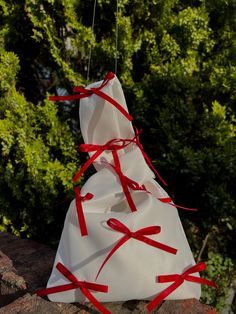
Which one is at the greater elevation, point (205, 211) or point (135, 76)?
point (135, 76)

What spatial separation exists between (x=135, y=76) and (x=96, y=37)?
0.42 meters

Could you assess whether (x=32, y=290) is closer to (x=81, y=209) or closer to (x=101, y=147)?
(x=81, y=209)

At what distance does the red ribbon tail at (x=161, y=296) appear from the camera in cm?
125

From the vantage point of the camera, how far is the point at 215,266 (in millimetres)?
2740

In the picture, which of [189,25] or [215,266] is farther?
[215,266]

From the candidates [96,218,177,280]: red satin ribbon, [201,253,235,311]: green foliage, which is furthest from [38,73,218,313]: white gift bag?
[201,253,235,311]: green foliage

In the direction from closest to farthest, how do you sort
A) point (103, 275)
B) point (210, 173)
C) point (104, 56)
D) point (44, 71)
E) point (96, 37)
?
point (103, 275)
point (210, 173)
point (104, 56)
point (96, 37)
point (44, 71)

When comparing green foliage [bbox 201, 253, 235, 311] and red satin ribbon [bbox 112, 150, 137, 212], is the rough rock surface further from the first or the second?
green foliage [bbox 201, 253, 235, 311]

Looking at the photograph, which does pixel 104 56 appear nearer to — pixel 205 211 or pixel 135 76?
pixel 135 76

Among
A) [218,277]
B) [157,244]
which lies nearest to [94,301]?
[157,244]

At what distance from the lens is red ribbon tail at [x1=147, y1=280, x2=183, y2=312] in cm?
125

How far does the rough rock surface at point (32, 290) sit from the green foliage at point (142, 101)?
0.43 meters

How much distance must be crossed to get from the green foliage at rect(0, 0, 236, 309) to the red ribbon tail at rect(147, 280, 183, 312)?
108 cm

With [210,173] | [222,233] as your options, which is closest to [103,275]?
[210,173]
